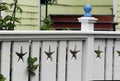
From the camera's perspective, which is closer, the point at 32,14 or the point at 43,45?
the point at 43,45

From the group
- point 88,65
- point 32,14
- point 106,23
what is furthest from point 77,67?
point 106,23

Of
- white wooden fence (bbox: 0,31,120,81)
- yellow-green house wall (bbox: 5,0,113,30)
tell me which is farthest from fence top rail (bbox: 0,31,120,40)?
yellow-green house wall (bbox: 5,0,113,30)

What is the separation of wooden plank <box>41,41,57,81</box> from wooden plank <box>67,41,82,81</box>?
16 centimetres

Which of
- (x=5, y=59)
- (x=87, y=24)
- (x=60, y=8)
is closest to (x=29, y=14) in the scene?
(x=60, y=8)

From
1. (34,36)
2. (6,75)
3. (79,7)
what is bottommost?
(6,75)

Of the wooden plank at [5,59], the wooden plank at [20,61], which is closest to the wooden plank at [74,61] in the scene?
the wooden plank at [20,61]

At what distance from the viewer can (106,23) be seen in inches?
552

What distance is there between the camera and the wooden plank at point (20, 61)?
174 inches

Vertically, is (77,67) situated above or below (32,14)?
below

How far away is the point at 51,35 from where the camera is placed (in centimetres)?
455

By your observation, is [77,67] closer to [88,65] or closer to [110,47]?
[88,65]

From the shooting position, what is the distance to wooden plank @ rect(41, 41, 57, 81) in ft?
15.0

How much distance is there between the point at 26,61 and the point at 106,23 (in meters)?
9.68

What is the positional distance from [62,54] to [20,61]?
42cm
